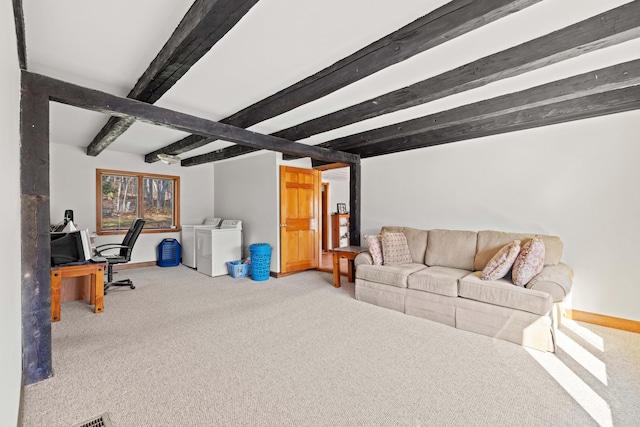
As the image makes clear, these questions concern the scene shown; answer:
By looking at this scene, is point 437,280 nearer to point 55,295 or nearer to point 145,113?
point 145,113

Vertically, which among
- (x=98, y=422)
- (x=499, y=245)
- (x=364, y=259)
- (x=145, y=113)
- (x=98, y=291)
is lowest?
(x=98, y=422)

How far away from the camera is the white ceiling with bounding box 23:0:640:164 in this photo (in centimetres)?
162

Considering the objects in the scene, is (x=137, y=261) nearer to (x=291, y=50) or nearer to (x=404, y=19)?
(x=291, y=50)

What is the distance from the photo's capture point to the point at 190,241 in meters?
6.04

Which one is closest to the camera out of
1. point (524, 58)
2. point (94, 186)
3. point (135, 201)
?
point (524, 58)

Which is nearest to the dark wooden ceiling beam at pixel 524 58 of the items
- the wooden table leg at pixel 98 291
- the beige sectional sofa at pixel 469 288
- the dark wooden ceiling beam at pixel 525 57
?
the dark wooden ceiling beam at pixel 525 57

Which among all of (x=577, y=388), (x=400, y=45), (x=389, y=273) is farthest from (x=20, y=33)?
(x=577, y=388)

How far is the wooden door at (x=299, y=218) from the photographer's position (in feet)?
17.4

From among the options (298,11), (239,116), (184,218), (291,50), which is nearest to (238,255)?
(184,218)

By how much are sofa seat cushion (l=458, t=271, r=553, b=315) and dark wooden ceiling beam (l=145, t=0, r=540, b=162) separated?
2.30 metres

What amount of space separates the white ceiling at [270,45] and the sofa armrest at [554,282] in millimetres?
1782

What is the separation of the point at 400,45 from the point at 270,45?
852 mm

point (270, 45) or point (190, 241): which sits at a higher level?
point (270, 45)

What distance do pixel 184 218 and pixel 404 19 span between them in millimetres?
6195
